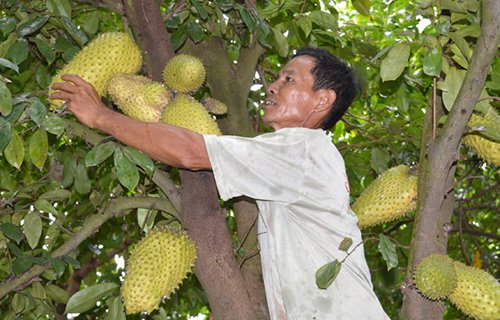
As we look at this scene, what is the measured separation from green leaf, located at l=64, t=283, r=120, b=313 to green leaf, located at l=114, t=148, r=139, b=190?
51cm

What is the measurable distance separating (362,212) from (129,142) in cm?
89

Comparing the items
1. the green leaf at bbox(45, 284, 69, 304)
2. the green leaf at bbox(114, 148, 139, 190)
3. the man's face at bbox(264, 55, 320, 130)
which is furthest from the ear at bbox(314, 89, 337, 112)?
the green leaf at bbox(45, 284, 69, 304)

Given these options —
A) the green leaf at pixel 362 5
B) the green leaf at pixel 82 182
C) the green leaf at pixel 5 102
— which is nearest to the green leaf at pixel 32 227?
the green leaf at pixel 82 182

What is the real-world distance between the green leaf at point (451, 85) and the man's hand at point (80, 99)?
1.01 meters

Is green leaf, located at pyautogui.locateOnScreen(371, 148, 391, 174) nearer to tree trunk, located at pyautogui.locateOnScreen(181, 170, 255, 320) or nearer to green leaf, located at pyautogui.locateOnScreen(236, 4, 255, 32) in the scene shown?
green leaf, located at pyautogui.locateOnScreen(236, 4, 255, 32)

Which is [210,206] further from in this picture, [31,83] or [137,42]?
[31,83]

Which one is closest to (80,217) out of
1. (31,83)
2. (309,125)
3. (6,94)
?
(31,83)

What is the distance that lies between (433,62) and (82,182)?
5.28 ft

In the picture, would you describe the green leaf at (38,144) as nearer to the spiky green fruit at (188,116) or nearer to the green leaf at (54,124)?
the green leaf at (54,124)

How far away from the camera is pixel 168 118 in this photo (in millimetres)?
2328


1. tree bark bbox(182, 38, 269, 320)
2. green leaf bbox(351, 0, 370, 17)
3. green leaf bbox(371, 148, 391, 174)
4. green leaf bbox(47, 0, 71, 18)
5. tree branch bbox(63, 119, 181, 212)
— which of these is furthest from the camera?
green leaf bbox(371, 148, 391, 174)

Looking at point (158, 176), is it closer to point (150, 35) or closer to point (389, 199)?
point (150, 35)

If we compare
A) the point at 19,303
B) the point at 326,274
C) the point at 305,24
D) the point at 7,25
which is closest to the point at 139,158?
the point at 326,274

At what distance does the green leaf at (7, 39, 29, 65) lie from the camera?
261 centimetres
